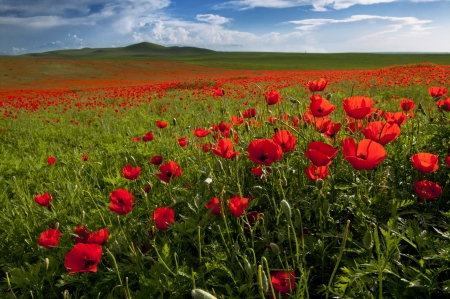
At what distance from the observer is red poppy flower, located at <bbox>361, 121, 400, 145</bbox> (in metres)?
1.48

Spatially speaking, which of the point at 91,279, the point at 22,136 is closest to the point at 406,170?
the point at 91,279

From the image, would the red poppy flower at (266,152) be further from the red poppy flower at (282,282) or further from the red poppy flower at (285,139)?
the red poppy flower at (282,282)

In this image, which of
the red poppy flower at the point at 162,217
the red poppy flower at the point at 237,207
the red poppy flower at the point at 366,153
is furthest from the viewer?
the red poppy flower at the point at 162,217

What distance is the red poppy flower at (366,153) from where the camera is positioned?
1.19m

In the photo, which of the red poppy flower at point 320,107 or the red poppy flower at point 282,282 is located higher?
the red poppy flower at point 320,107

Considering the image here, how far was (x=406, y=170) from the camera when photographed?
6.36 feet

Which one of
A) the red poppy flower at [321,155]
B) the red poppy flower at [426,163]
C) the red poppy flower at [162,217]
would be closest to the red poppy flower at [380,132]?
the red poppy flower at [426,163]

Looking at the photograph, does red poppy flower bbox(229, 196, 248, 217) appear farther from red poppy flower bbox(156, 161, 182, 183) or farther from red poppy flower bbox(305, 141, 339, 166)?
red poppy flower bbox(156, 161, 182, 183)

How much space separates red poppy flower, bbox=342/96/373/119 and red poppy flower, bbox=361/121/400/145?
0.08 meters

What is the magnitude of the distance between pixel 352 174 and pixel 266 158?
27.3 inches

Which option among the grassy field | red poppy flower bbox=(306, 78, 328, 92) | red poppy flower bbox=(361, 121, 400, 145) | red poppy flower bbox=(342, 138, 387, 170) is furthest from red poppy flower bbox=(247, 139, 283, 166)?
the grassy field

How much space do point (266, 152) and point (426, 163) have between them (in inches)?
29.1

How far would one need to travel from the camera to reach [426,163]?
1458mm

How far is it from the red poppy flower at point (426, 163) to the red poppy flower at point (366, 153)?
0.30 meters
